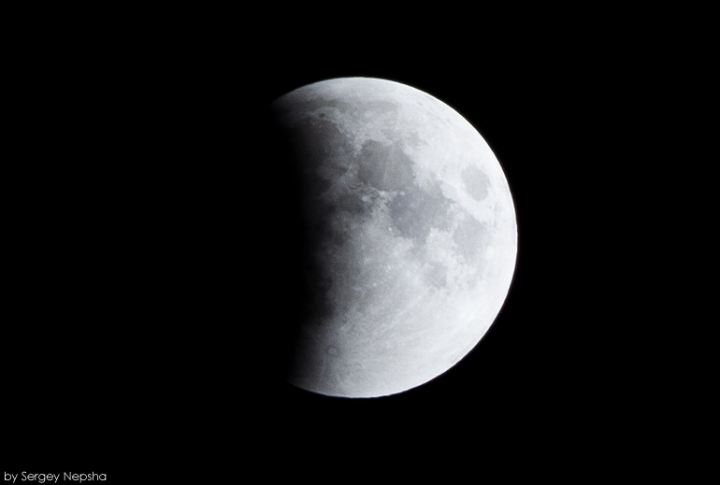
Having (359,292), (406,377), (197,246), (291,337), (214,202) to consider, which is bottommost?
(406,377)

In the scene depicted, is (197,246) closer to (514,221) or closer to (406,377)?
(406,377)

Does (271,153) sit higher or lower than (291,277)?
higher

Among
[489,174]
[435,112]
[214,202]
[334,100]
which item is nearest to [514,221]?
[489,174]

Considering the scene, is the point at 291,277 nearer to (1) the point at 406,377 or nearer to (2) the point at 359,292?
(2) the point at 359,292

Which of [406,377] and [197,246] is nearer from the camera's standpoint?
[197,246]

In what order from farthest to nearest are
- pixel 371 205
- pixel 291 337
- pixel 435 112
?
pixel 435 112, pixel 291 337, pixel 371 205

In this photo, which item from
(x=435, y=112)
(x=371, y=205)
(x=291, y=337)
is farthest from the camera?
(x=435, y=112)

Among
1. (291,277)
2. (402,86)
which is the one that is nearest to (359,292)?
(291,277)
